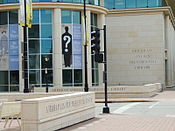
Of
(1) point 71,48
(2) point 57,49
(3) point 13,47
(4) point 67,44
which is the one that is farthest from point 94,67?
(3) point 13,47

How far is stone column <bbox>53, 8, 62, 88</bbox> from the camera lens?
136 ft

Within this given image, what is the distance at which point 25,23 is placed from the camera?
19.5 m

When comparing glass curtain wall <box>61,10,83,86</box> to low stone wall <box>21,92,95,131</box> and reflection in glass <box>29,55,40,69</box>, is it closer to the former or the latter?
reflection in glass <box>29,55,40,69</box>

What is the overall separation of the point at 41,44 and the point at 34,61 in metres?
1.97

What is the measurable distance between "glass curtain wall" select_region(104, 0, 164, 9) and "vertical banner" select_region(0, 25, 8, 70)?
18315 mm

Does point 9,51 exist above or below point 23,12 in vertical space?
below

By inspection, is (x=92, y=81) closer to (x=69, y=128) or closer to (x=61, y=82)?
(x=61, y=82)

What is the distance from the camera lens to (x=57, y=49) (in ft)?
→ 137

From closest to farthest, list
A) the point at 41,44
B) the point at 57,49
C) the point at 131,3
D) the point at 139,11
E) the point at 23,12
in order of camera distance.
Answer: the point at 23,12
the point at 57,49
the point at 41,44
the point at 139,11
the point at 131,3

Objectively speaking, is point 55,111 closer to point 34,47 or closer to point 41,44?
point 41,44

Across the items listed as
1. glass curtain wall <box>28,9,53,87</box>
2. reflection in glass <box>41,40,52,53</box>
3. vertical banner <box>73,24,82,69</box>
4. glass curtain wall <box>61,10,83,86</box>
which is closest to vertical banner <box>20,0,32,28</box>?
glass curtain wall <box>28,9,53,87</box>

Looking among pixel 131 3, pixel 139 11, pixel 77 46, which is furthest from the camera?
pixel 131 3

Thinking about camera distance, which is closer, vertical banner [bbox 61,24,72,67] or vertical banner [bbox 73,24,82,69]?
vertical banner [bbox 61,24,72,67]

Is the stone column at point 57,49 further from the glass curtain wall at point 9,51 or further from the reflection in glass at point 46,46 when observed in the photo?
the glass curtain wall at point 9,51
